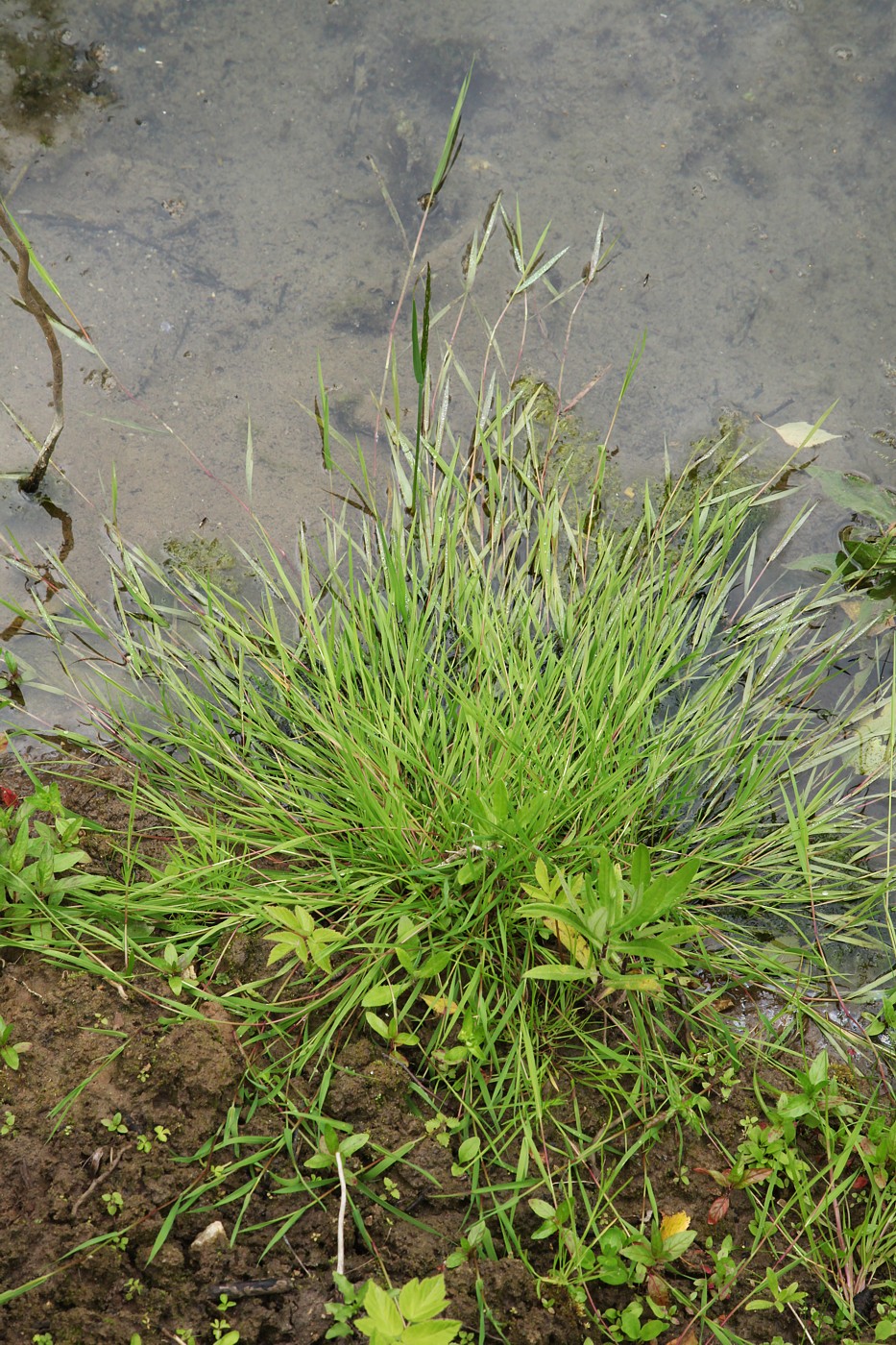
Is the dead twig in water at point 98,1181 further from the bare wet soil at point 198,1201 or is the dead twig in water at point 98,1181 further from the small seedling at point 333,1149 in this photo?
the small seedling at point 333,1149

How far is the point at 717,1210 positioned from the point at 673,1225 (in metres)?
0.11

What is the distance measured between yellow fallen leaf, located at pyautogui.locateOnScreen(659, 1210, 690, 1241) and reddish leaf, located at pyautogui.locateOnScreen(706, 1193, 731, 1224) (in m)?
0.07

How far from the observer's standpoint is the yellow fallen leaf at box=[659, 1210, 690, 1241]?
1.38m

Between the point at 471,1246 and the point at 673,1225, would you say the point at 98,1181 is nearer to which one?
the point at 471,1246

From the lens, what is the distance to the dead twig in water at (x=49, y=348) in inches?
70.4

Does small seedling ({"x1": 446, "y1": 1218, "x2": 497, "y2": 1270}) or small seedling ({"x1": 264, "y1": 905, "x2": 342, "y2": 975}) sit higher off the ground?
small seedling ({"x1": 264, "y1": 905, "x2": 342, "y2": 975})

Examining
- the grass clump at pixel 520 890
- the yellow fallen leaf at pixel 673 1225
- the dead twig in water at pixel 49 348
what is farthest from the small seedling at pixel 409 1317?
the dead twig in water at pixel 49 348

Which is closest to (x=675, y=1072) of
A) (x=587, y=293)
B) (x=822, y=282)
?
(x=587, y=293)

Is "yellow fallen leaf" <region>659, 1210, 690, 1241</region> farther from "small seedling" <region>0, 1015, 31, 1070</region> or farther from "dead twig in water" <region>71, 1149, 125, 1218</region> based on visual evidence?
"small seedling" <region>0, 1015, 31, 1070</region>

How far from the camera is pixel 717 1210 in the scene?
1.46 meters

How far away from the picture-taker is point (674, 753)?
69.2 inches

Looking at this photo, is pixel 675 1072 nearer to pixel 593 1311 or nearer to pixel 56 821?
pixel 593 1311

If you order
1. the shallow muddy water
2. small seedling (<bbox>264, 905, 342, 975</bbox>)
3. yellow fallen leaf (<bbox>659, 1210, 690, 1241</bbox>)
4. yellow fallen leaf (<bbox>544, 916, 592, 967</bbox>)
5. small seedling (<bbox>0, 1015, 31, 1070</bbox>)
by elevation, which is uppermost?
the shallow muddy water

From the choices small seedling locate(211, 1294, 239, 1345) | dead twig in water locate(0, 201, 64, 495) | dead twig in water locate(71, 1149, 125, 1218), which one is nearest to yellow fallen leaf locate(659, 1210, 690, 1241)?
small seedling locate(211, 1294, 239, 1345)
